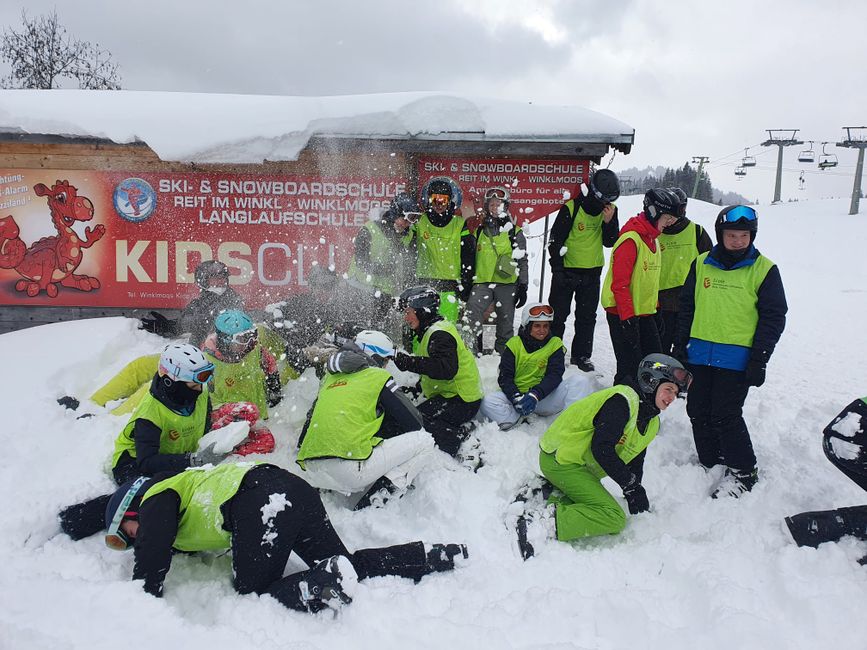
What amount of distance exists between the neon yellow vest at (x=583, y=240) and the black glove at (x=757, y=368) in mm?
2310

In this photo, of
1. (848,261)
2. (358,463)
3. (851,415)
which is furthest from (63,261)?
(848,261)

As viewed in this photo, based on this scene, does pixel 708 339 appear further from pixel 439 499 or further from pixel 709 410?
pixel 439 499

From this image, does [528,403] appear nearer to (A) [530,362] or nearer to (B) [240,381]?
(A) [530,362]

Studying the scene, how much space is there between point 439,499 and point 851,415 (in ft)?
8.42

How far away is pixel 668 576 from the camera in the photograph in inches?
131

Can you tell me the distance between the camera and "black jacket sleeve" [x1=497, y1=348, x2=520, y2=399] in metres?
5.15

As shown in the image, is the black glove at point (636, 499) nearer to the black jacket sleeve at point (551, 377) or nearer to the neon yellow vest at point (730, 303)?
the neon yellow vest at point (730, 303)

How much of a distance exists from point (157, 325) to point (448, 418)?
415 cm

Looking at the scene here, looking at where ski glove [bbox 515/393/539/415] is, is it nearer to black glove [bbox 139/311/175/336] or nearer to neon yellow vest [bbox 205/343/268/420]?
neon yellow vest [bbox 205/343/268/420]

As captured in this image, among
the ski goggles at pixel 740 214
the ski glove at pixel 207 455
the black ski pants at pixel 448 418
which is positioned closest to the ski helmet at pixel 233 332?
the ski glove at pixel 207 455

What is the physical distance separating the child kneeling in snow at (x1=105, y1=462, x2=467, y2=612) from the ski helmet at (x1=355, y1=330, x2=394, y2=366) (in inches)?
58.7

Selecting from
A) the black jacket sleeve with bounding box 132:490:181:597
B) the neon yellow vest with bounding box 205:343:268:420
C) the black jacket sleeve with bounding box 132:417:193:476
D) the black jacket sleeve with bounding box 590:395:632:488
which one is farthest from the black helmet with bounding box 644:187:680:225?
the black jacket sleeve with bounding box 132:490:181:597

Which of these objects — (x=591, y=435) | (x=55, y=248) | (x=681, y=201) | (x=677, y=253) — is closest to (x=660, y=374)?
(x=591, y=435)

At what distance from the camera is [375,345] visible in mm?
4566
